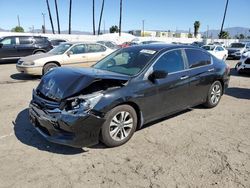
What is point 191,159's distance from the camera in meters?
3.85

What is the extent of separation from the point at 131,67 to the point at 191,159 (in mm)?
1939

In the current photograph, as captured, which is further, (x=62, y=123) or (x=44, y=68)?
(x=44, y=68)

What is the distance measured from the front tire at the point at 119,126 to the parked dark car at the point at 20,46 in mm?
14030

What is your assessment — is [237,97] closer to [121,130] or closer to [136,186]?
[121,130]

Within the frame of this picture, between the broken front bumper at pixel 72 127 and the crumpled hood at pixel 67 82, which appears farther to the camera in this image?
the crumpled hood at pixel 67 82

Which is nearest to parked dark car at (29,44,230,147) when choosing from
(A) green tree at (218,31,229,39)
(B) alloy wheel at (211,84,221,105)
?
(B) alloy wheel at (211,84,221,105)

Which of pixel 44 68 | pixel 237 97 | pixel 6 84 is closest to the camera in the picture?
pixel 237 97

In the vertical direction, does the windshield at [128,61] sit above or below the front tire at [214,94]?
above

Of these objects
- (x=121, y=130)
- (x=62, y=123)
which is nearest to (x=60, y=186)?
(x=62, y=123)

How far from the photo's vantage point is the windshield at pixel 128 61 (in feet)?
15.6

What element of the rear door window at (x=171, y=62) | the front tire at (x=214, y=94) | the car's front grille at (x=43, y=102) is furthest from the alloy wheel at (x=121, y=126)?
the front tire at (x=214, y=94)

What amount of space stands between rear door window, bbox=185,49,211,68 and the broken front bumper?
8.71ft

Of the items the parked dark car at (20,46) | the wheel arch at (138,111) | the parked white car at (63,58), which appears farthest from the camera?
the parked dark car at (20,46)

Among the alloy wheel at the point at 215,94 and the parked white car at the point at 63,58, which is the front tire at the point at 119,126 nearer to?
the alloy wheel at the point at 215,94
